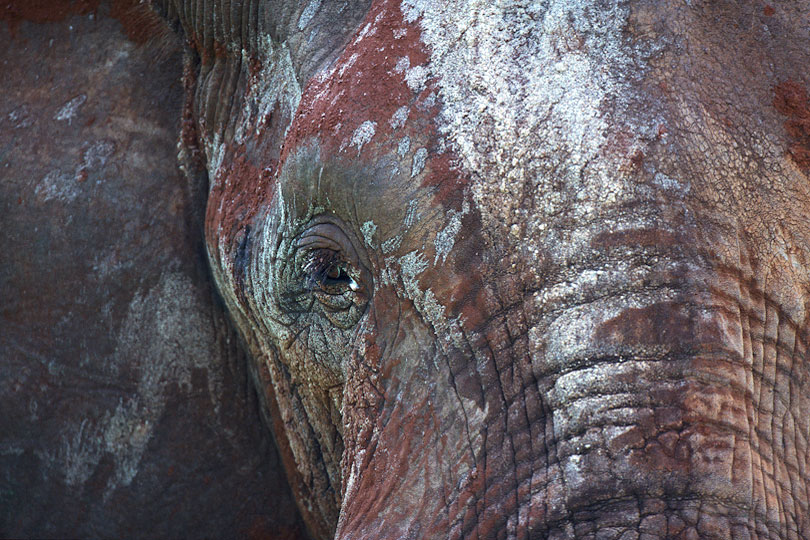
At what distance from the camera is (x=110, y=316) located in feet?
8.27

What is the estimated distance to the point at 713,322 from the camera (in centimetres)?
151

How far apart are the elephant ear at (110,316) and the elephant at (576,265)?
81 cm

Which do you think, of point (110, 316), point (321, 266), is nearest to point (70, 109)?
point (110, 316)

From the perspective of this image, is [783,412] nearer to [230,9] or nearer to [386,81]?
[386,81]

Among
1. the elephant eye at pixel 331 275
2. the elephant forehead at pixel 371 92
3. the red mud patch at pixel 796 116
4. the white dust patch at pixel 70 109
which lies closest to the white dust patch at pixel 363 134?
the elephant forehead at pixel 371 92

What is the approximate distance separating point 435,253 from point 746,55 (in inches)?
23.1

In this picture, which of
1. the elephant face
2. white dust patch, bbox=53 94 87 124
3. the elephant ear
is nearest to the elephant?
the elephant face

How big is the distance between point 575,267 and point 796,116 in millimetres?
429

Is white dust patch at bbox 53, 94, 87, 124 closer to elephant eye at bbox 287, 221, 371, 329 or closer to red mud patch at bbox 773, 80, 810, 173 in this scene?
elephant eye at bbox 287, 221, 371, 329

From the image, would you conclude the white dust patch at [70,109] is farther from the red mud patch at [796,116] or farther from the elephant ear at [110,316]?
the red mud patch at [796,116]

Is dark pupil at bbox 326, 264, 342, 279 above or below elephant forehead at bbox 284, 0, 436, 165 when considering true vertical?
below

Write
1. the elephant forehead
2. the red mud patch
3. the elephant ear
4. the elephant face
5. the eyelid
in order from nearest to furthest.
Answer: the elephant face
the red mud patch
the elephant forehead
the eyelid
the elephant ear

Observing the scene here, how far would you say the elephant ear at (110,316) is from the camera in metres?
2.51

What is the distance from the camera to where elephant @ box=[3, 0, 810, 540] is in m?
1.48
